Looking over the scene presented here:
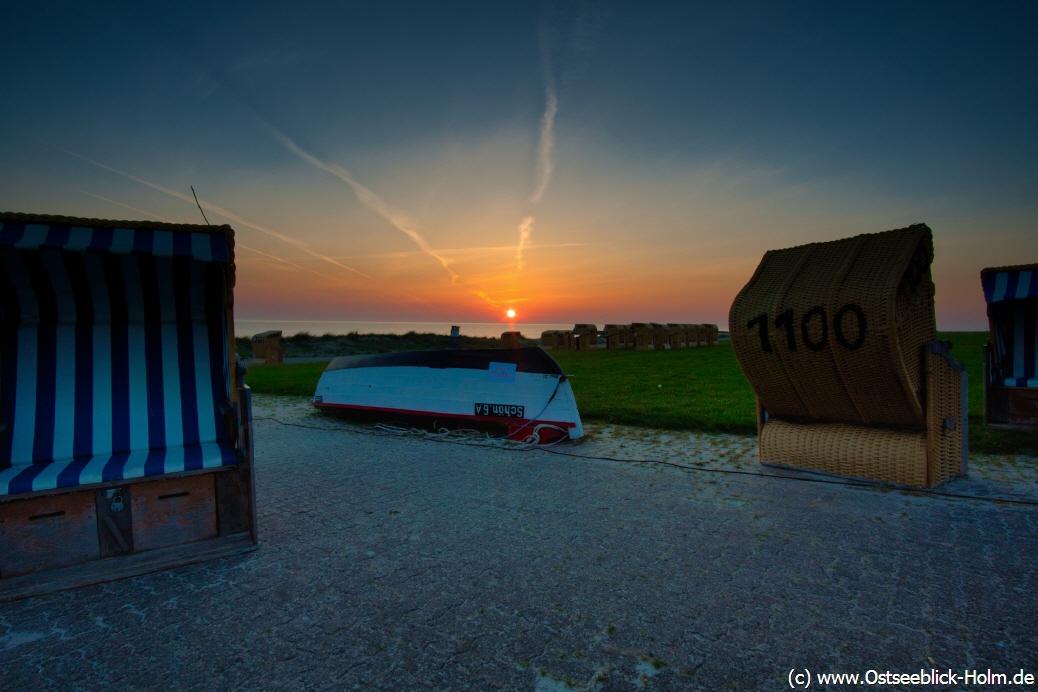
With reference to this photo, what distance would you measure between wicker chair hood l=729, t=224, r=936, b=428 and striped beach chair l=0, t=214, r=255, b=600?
5032mm

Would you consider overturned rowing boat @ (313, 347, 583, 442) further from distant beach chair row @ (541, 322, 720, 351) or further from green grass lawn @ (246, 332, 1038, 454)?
distant beach chair row @ (541, 322, 720, 351)

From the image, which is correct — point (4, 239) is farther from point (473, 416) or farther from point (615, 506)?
point (473, 416)

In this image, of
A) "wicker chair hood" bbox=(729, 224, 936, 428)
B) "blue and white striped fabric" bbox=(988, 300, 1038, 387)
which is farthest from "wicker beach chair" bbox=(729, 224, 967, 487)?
"blue and white striped fabric" bbox=(988, 300, 1038, 387)

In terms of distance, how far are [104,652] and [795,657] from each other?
337cm

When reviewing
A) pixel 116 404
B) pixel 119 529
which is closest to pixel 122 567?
pixel 119 529

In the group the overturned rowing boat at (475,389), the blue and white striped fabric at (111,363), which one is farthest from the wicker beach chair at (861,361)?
the blue and white striped fabric at (111,363)

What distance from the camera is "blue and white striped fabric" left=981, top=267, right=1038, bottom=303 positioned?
21.4ft

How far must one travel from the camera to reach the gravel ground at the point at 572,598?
2391 mm

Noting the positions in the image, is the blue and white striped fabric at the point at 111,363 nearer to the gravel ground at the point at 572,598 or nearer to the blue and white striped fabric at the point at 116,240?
the blue and white striped fabric at the point at 116,240

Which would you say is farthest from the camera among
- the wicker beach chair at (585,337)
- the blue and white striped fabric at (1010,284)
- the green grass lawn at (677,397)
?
the wicker beach chair at (585,337)

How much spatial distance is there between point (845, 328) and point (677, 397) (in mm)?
6407

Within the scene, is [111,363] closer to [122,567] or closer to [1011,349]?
[122,567]

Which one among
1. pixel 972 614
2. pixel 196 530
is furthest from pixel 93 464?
pixel 972 614

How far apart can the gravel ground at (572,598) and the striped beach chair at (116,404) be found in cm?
41
